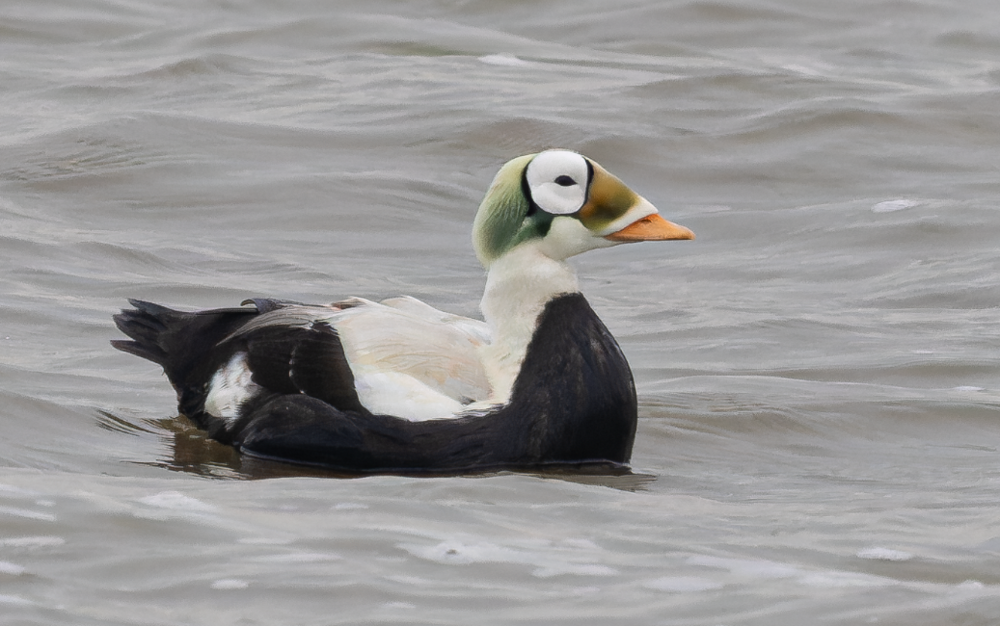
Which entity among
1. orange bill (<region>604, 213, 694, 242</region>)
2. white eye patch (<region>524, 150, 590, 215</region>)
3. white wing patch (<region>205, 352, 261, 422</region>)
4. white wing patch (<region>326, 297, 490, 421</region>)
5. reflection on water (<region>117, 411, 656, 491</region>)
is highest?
white eye patch (<region>524, 150, 590, 215</region>)

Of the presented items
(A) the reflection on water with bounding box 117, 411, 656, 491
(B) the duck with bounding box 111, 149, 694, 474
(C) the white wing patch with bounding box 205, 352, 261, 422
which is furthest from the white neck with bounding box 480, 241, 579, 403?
(C) the white wing patch with bounding box 205, 352, 261, 422

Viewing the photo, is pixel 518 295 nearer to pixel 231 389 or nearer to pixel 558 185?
pixel 558 185

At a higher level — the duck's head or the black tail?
the duck's head

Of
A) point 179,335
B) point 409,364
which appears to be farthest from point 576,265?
point 409,364

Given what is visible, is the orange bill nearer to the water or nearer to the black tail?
the water

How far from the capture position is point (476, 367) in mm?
5859

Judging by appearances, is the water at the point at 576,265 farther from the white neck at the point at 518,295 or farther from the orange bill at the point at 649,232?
the orange bill at the point at 649,232

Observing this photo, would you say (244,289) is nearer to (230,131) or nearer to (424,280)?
(424,280)

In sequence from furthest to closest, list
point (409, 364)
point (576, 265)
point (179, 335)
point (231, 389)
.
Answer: point (576, 265)
point (179, 335)
point (231, 389)
point (409, 364)

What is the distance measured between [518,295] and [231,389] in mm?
1000

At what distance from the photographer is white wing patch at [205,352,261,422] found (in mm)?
6070

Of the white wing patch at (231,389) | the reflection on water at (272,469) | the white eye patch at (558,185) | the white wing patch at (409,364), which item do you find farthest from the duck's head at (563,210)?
the white wing patch at (231,389)

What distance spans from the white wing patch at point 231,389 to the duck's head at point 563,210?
91 centimetres

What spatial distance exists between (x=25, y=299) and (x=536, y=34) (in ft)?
23.5
